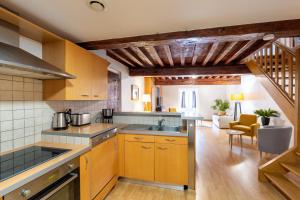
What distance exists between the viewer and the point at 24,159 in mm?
1329

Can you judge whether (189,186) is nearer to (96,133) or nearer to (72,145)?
(96,133)

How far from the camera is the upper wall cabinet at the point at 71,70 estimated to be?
1.79 metres

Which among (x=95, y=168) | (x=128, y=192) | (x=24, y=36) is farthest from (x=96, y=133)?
(x=24, y=36)

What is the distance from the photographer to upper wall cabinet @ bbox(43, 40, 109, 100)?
5.86ft

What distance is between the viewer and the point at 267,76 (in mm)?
3508

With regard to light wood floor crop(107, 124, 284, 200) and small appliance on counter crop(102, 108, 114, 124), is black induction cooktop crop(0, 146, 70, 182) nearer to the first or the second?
light wood floor crop(107, 124, 284, 200)

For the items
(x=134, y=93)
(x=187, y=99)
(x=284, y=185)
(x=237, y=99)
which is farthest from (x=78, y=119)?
(x=187, y=99)

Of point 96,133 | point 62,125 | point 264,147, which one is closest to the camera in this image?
point 96,133

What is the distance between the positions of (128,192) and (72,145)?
3.61ft

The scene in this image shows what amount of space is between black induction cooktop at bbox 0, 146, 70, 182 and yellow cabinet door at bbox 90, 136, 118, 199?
1.37 feet

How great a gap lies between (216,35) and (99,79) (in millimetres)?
1752

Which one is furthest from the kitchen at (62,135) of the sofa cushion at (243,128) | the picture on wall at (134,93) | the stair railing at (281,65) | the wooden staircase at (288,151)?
the sofa cushion at (243,128)

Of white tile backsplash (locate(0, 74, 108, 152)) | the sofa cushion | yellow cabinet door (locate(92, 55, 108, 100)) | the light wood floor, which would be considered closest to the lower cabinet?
the light wood floor

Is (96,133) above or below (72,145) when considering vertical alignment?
above
